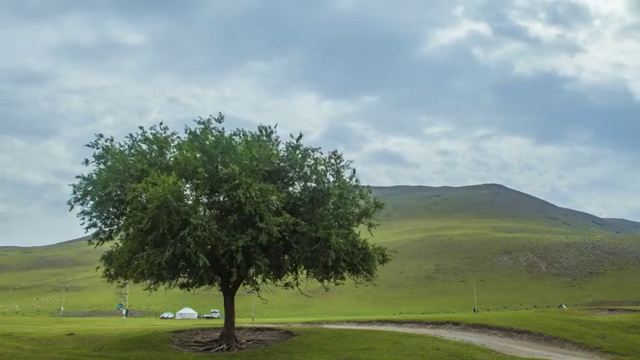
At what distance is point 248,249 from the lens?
3325 cm

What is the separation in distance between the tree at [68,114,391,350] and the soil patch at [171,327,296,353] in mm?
1316

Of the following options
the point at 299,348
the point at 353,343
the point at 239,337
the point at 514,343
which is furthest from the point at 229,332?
the point at 514,343

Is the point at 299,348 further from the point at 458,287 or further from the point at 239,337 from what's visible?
the point at 458,287

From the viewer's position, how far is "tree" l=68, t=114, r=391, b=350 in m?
31.3

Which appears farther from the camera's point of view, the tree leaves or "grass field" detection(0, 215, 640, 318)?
"grass field" detection(0, 215, 640, 318)

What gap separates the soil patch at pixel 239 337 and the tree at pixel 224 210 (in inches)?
51.8

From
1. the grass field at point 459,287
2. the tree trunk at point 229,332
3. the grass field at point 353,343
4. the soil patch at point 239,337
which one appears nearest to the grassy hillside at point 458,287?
the grass field at point 459,287

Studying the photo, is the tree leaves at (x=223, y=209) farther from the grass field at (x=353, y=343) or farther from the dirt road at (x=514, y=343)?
the dirt road at (x=514, y=343)

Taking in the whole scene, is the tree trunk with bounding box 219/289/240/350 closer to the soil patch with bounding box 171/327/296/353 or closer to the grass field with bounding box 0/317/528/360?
the soil patch with bounding box 171/327/296/353

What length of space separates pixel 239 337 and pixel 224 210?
414 inches

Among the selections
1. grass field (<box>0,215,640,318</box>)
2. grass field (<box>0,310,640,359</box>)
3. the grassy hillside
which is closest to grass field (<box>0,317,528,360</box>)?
grass field (<box>0,310,640,359</box>)

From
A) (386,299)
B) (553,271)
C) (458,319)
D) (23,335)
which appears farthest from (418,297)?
(23,335)

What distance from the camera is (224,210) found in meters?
33.5

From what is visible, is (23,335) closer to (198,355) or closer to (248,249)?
(198,355)
